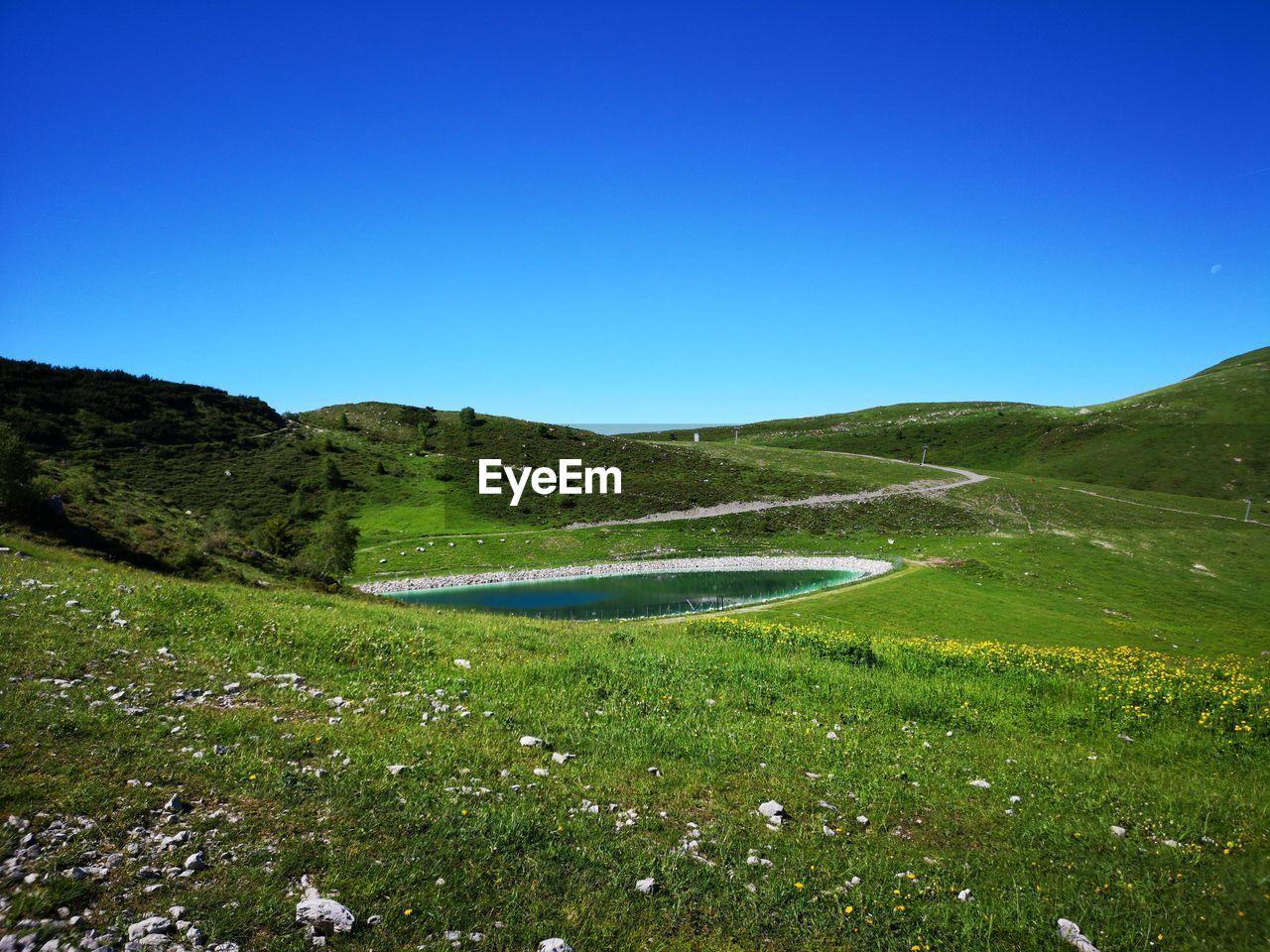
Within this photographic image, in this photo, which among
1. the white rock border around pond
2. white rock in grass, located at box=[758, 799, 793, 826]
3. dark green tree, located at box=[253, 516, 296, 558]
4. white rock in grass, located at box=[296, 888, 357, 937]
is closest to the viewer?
white rock in grass, located at box=[296, 888, 357, 937]

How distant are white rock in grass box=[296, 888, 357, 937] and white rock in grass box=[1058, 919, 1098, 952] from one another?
7395mm

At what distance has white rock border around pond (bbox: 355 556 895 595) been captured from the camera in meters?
65.2

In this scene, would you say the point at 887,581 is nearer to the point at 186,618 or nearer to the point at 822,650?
the point at 822,650

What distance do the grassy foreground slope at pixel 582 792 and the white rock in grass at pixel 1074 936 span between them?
0.15 meters

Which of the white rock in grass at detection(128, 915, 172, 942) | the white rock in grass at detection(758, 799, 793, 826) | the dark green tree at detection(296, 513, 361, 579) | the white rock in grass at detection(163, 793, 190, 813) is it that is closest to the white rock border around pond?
the dark green tree at detection(296, 513, 361, 579)

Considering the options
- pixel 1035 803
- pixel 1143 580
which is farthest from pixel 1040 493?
pixel 1035 803

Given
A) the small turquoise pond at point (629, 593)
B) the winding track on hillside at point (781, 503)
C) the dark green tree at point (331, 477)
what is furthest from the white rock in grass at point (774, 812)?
the dark green tree at point (331, 477)

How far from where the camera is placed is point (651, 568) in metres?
75.4

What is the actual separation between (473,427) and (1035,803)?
A: 125516mm

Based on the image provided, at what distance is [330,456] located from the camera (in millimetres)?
101625

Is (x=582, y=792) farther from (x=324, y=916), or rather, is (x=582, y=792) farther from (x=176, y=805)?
(x=176, y=805)

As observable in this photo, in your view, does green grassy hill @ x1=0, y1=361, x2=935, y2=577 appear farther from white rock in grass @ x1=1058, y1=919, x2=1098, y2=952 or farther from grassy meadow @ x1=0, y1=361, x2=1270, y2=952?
white rock in grass @ x1=1058, y1=919, x2=1098, y2=952

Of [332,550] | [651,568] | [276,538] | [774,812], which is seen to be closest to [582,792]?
[774,812]

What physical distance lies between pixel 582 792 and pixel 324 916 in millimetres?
4022
